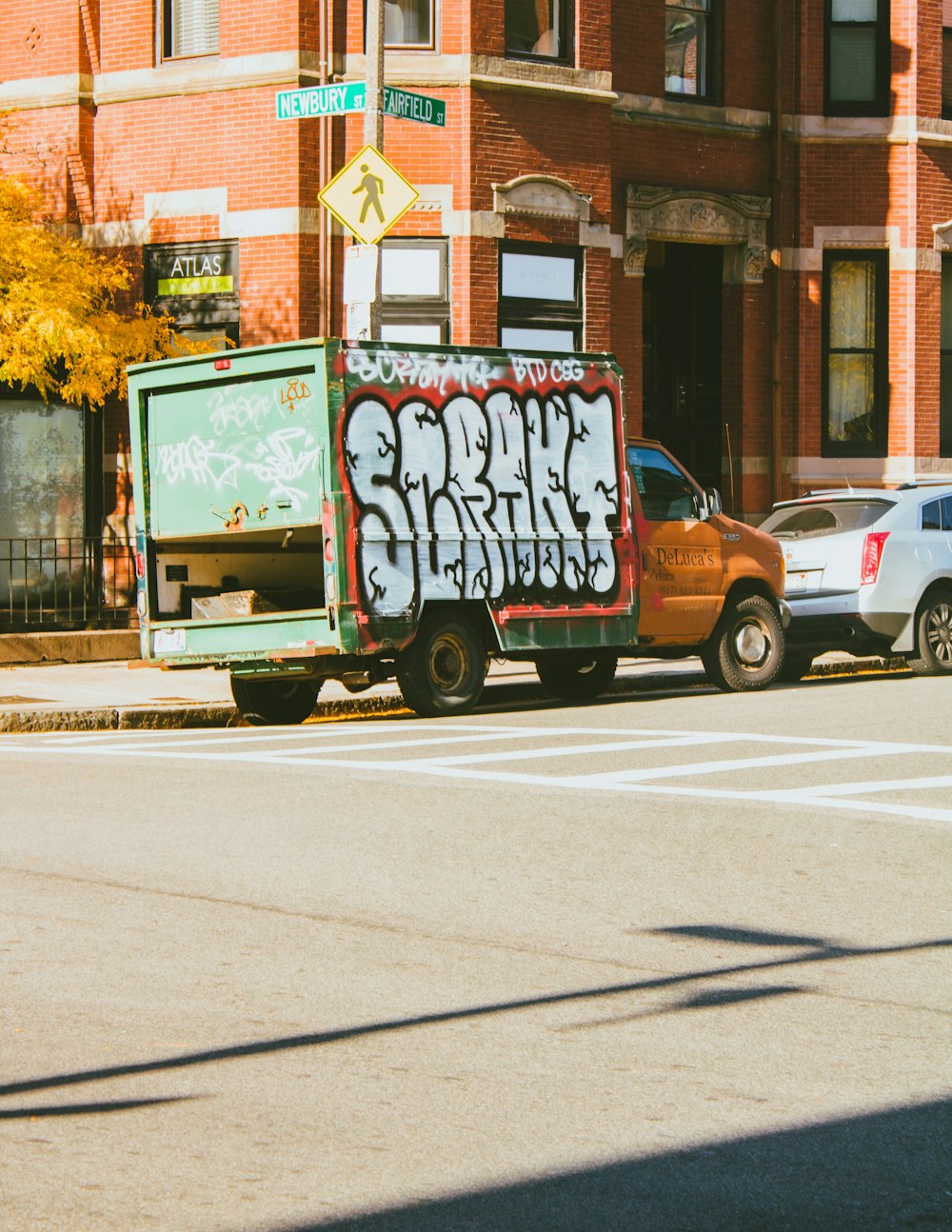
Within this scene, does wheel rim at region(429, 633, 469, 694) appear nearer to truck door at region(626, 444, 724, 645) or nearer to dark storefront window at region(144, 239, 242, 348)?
truck door at region(626, 444, 724, 645)

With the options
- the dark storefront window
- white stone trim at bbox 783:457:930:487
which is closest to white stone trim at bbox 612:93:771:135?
white stone trim at bbox 783:457:930:487

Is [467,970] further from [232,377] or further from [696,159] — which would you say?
[696,159]

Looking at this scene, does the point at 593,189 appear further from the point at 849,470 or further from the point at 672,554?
the point at 672,554

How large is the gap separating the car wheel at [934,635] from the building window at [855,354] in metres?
7.19

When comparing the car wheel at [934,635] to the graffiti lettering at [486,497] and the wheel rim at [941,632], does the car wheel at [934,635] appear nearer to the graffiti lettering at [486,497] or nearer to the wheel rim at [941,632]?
the wheel rim at [941,632]

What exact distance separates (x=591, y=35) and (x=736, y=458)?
568 centimetres

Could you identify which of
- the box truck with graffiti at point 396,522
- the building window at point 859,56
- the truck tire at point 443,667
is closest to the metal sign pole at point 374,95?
the box truck with graffiti at point 396,522

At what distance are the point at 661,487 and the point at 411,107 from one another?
3.77 metres

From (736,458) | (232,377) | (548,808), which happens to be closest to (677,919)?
(548,808)

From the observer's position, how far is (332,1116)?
15.3 ft

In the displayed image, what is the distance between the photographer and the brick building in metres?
20.5

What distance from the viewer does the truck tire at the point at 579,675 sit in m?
15.7

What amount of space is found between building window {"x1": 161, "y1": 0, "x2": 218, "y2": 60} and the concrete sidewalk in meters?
7.10

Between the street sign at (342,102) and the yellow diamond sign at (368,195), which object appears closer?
the yellow diamond sign at (368,195)
